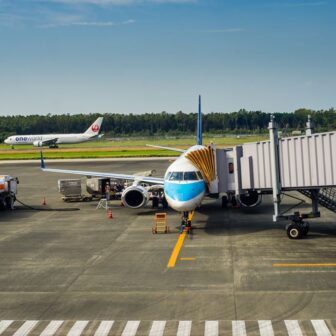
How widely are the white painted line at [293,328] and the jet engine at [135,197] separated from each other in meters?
22.8

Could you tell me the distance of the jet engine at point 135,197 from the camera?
124 feet

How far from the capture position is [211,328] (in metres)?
15.5


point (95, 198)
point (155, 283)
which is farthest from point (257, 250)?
point (95, 198)

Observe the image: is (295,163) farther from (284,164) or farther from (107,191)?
(107,191)

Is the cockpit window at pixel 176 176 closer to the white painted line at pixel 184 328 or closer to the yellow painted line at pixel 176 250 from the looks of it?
the yellow painted line at pixel 176 250

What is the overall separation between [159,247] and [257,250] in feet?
16.6

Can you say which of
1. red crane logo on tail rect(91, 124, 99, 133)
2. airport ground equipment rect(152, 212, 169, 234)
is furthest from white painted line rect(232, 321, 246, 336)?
red crane logo on tail rect(91, 124, 99, 133)

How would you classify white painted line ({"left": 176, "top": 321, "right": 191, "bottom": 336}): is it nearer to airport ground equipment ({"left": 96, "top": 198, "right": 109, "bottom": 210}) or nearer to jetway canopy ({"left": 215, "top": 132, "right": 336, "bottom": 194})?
jetway canopy ({"left": 215, "top": 132, "right": 336, "bottom": 194})

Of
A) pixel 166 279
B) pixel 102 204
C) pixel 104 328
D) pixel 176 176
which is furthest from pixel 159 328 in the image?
pixel 102 204

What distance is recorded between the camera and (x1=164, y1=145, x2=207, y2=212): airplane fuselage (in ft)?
96.9

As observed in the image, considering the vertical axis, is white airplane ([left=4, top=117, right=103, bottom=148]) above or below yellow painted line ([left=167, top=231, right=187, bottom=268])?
above

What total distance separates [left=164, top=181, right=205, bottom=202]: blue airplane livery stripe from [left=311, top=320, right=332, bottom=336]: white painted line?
14486 millimetres

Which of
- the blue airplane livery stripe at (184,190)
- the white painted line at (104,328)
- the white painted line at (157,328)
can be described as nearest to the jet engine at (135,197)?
the blue airplane livery stripe at (184,190)

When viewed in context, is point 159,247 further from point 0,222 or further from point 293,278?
point 0,222
